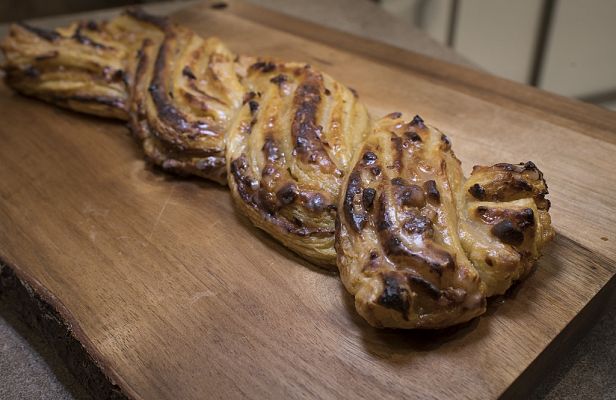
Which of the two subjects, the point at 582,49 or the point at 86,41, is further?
the point at 582,49

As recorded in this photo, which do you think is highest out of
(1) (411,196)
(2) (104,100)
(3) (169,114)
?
(1) (411,196)

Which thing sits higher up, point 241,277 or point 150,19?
point 150,19

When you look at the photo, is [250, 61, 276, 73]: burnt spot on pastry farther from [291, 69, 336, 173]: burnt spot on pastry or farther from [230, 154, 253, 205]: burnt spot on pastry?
[230, 154, 253, 205]: burnt spot on pastry

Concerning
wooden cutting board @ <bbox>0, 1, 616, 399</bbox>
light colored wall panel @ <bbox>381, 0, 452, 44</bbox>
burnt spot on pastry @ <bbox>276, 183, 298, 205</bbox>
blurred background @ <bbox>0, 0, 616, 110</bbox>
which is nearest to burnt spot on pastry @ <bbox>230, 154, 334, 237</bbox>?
burnt spot on pastry @ <bbox>276, 183, 298, 205</bbox>

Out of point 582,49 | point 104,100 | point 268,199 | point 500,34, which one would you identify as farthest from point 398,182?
point 500,34

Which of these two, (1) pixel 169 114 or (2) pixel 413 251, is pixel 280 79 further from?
(2) pixel 413 251
